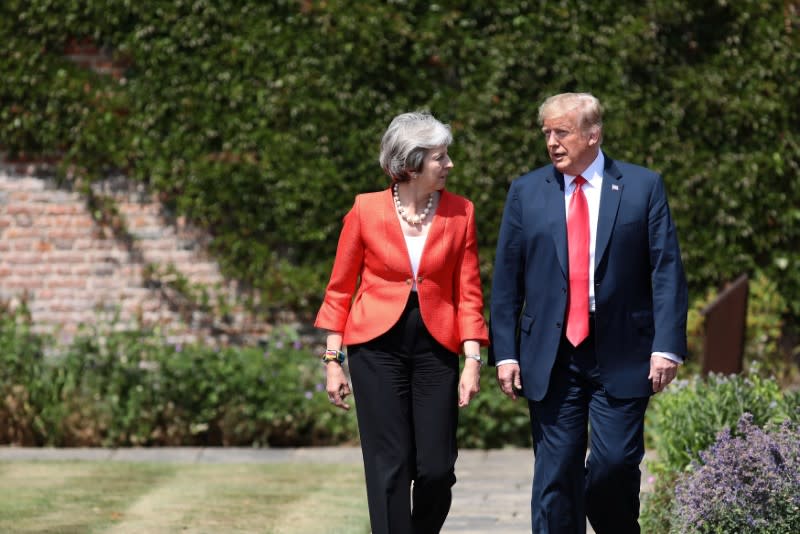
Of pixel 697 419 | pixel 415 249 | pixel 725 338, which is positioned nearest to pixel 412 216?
pixel 415 249

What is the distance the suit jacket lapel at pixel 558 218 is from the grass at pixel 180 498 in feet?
6.31

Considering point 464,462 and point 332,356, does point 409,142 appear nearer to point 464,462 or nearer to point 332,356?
point 332,356

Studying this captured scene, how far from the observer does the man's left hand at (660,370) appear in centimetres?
452

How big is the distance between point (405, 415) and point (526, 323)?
556 mm

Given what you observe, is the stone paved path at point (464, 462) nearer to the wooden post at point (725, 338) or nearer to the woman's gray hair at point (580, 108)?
the wooden post at point (725, 338)

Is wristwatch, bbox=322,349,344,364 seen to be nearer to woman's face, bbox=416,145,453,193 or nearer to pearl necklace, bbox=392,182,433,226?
pearl necklace, bbox=392,182,433,226

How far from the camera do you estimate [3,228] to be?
8961mm

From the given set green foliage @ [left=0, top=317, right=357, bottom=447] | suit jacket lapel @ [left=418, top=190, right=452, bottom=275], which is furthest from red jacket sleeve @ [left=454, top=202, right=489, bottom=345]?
green foliage @ [left=0, top=317, right=357, bottom=447]

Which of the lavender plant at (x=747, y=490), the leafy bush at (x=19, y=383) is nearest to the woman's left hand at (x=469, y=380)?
the lavender plant at (x=747, y=490)

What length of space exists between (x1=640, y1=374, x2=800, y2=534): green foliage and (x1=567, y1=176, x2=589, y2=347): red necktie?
1.57 m

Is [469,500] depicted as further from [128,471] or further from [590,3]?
[590,3]

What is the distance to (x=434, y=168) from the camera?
4641 millimetres

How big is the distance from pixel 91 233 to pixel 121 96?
0.98 metres

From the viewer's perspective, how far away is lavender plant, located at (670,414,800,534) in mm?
4680
